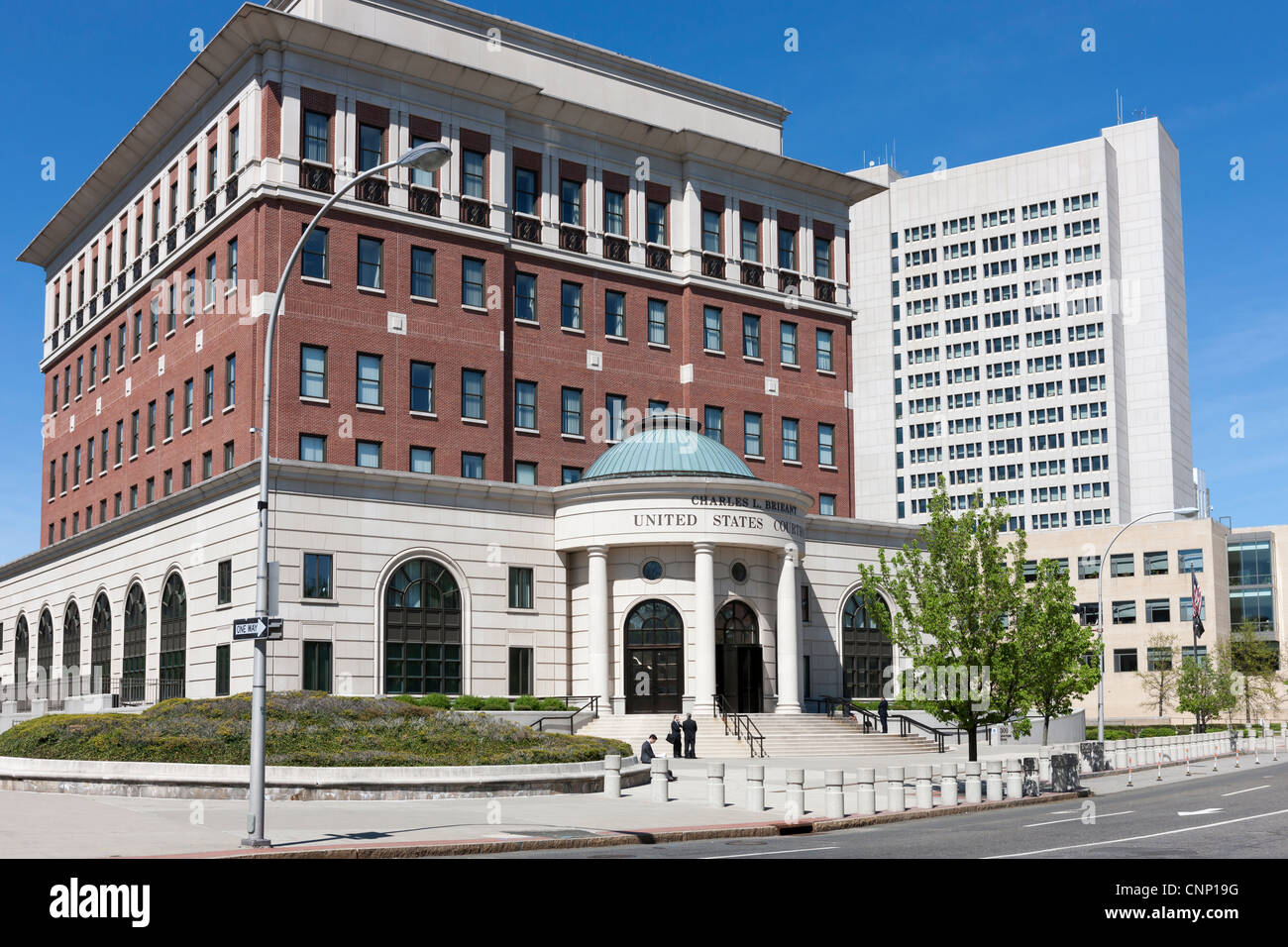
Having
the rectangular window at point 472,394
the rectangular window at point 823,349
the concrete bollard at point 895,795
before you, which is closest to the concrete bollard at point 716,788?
the concrete bollard at point 895,795

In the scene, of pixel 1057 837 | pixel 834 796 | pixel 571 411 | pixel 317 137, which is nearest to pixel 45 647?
pixel 571 411

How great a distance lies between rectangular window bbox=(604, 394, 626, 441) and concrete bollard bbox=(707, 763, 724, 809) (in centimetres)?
3027

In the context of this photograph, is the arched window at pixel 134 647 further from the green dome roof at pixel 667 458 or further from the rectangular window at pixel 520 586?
the green dome roof at pixel 667 458

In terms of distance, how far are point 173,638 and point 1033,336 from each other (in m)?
111

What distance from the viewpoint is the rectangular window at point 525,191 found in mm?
56938

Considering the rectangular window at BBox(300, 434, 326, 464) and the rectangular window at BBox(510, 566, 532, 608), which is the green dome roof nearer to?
the rectangular window at BBox(510, 566, 532, 608)

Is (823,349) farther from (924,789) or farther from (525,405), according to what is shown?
(924,789)

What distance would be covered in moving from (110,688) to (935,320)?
110815 mm

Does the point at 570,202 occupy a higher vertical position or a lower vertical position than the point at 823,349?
higher

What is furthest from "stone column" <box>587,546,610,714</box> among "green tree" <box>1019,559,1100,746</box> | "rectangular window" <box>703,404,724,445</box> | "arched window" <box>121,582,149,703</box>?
"green tree" <box>1019,559,1100,746</box>

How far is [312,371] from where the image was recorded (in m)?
49.8

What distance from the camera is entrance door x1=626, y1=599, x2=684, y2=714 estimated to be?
50625 millimetres
